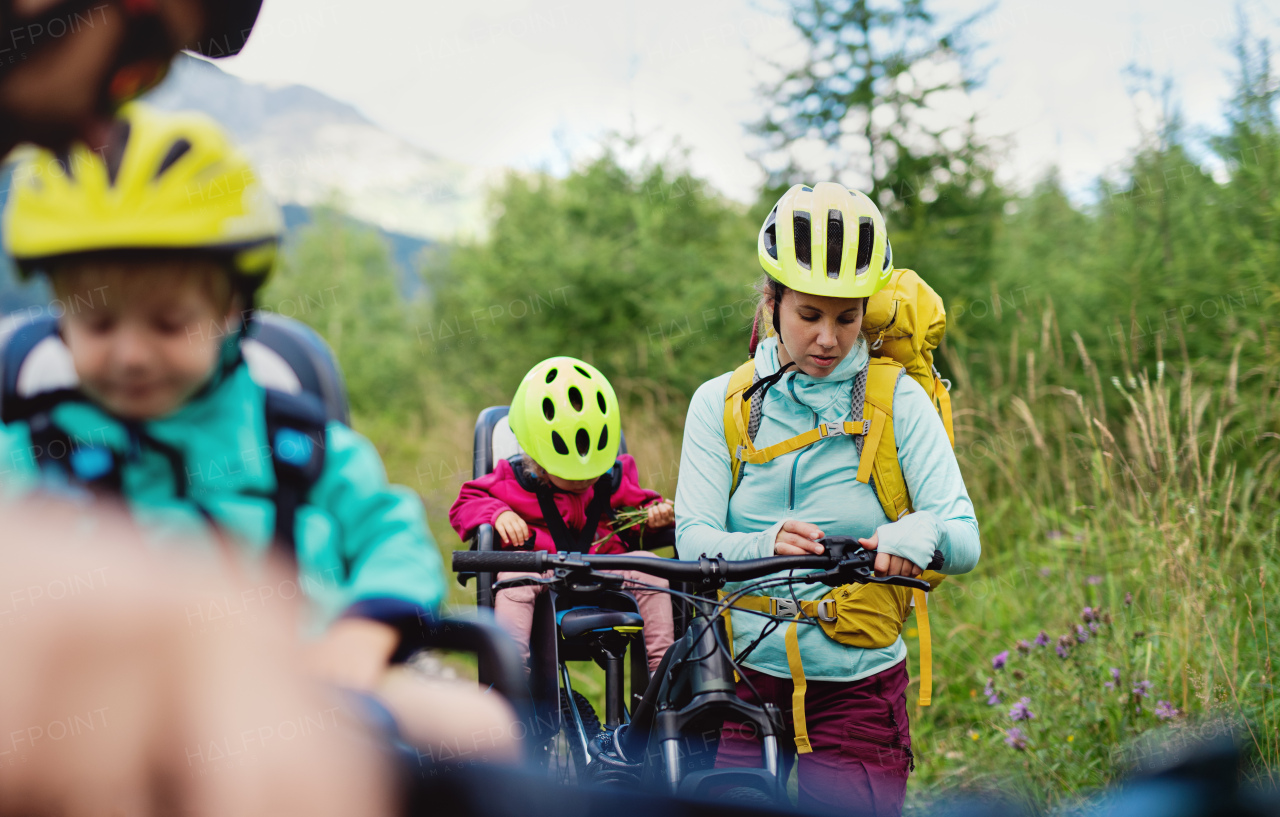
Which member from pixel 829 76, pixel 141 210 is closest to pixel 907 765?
pixel 141 210

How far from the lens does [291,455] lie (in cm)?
84

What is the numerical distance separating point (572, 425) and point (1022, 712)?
2.37m

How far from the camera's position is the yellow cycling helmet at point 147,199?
0.72 m

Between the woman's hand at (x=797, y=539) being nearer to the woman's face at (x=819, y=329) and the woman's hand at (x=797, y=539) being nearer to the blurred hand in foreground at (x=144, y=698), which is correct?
the woman's face at (x=819, y=329)

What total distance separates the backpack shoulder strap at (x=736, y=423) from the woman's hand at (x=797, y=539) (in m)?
0.46

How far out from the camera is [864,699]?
255cm

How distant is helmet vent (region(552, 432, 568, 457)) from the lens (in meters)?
Answer: 3.32

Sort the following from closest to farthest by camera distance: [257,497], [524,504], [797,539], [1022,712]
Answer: [257,497], [797,539], [524,504], [1022,712]

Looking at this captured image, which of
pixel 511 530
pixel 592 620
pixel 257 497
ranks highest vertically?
pixel 257 497

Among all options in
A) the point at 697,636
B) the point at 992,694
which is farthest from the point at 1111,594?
the point at 697,636

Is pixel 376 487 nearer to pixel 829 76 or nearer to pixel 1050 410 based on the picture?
pixel 1050 410

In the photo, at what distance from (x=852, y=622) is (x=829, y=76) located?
6086mm

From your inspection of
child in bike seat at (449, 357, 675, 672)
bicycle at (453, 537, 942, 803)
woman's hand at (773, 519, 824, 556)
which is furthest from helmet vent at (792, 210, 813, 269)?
child in bike seat at (449, 357, 675, 672)

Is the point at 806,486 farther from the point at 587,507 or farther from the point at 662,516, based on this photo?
the point at 587,507
